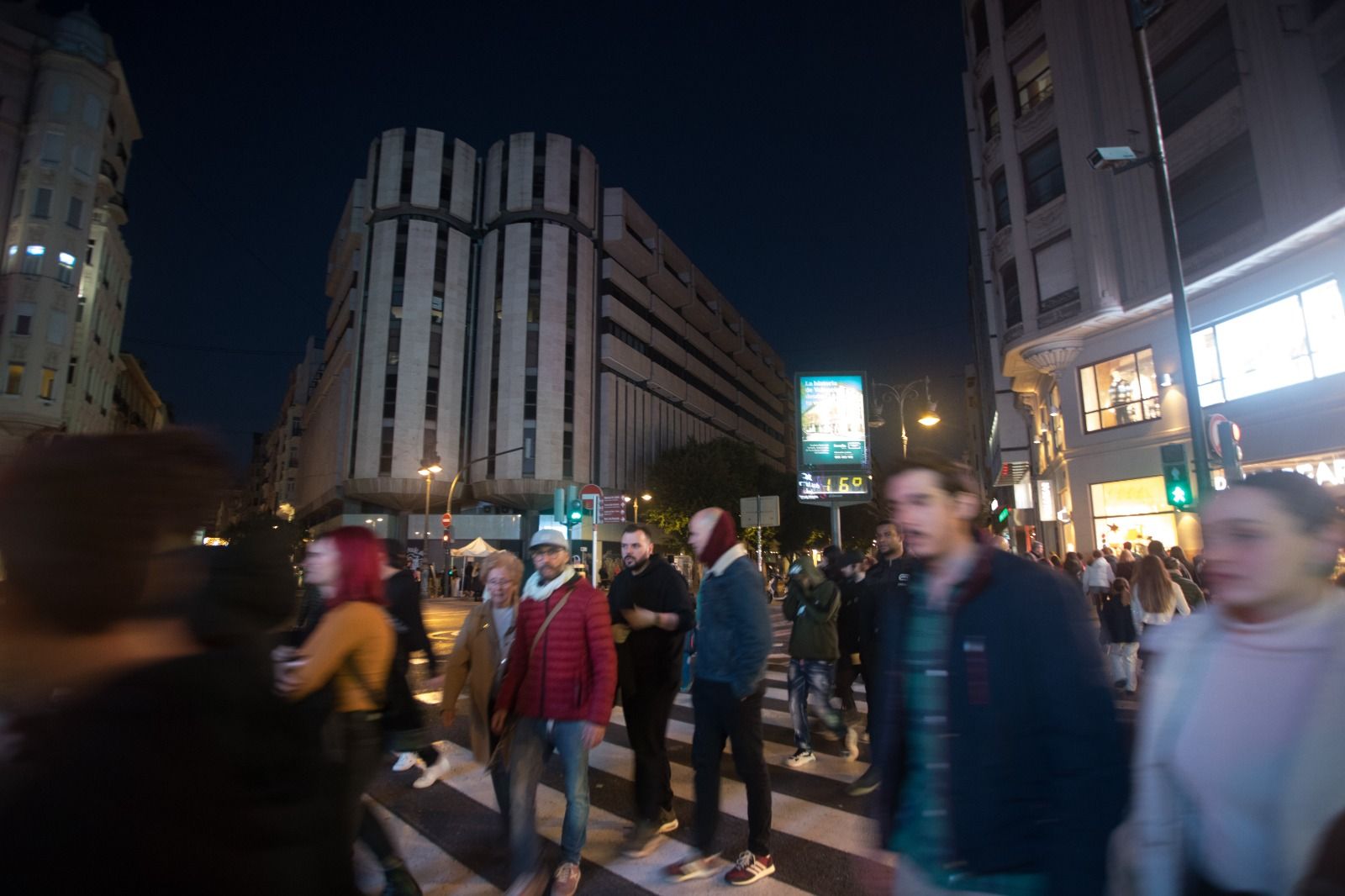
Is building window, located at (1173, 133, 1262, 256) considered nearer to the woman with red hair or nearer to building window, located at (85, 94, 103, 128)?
the woman with red hair

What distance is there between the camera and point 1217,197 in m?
17.8

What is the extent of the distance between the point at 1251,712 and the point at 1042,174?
1029 inches

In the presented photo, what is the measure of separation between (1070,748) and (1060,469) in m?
24.3

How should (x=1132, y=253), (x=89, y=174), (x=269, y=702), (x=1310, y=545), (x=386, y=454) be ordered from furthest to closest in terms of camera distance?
(x=386, y=454)
(x=89, y=174)
(x=1132, y=253)
(x=1310, y=545)
(x=269, y=702)

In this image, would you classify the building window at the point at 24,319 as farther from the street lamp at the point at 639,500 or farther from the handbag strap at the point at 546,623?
the handbag strap at the point at 546,623

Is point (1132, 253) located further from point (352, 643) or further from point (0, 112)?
point (0, 112)

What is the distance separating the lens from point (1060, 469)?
2295cm

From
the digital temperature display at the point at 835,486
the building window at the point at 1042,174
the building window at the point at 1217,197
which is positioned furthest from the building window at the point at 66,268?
the building window at the point at 1217,197

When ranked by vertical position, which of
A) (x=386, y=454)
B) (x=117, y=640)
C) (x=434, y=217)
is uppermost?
(x=434, y=217)

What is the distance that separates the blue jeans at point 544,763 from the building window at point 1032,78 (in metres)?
26.6

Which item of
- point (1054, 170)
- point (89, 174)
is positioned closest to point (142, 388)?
point (89, 174)

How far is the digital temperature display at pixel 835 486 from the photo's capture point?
19359 millimetres

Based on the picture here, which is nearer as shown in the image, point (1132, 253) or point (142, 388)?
point (1132, 253)

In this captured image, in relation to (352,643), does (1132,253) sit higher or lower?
higher
